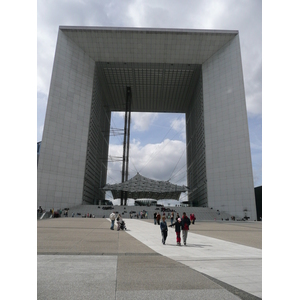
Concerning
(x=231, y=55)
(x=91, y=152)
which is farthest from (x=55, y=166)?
(x=231, y=55)

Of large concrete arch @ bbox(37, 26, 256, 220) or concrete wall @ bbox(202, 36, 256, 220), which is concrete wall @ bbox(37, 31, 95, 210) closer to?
large concrete arch @ bbox(37, 26, 256, 220)

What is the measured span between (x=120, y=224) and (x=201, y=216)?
30.0 metres

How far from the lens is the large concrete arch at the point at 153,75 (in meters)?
49.3

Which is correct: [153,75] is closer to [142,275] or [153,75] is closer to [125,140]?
[125,140]

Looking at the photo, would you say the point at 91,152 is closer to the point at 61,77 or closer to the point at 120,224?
the point at 61,77

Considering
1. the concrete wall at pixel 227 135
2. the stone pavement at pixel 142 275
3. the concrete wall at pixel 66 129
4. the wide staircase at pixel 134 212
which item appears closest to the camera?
the stone pavement at pixel 142 275

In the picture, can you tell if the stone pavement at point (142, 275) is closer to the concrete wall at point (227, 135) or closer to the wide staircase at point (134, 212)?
the wide staircase at point (134, 212)

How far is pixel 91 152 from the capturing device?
190 feet

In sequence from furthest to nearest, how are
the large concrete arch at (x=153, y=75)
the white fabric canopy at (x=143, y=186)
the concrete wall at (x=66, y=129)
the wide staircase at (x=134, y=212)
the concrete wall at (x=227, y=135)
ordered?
the white fabric canopy at (x=143, y=186) → the large concrete arch at (x=153, y=75) → the concrete wall at (x=227, y=135) → the concrete wall at (x=66, y=129) → the wide staircase at (x=134, y=212)

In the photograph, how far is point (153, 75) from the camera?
63.9 metres

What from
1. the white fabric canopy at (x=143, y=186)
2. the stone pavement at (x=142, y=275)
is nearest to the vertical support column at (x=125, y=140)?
the white fabric canopy at (x=143, y=186)

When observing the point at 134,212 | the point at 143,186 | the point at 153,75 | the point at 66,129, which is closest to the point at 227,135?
the point at 143,186

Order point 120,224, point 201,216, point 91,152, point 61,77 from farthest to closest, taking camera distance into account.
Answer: point 91,152 < point 61,77 < point 201,216 < point 120,224

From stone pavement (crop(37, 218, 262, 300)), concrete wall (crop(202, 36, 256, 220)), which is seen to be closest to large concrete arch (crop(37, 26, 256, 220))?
concrete wall (crop(202, 36, 256, 220))
